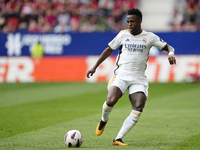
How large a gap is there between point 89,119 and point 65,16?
15598 mm

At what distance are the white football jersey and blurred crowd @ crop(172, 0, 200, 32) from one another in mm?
16231

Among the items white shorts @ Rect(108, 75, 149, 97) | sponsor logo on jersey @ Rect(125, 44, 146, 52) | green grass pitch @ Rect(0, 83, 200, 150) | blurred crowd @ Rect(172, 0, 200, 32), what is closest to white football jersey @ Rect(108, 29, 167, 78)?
sponsor logo on jersey @ Rect(125, 44, 146, 52)

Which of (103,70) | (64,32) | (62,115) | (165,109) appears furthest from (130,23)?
Answer: (64,32)

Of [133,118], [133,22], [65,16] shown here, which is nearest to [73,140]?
[133,118]

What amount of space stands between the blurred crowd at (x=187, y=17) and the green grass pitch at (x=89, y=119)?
6.55 metres

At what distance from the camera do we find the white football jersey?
6719 millimetres

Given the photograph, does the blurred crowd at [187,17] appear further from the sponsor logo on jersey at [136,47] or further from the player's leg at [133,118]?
the player's leg at [133,118]

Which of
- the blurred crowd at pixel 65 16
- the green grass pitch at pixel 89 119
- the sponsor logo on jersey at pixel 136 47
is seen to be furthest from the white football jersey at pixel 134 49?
the blurred crowd at pixel 65 16

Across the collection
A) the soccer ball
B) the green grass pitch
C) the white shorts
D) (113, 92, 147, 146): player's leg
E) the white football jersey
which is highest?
the white football jersey

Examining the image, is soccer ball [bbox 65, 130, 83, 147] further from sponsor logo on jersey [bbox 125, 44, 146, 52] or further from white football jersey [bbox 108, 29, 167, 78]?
sponsor logo on jersey [bbox 125, 44, 146, 52]

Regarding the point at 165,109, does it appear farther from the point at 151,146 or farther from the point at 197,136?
the point at 151,146

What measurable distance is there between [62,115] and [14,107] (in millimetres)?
2242

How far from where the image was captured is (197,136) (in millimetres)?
7332

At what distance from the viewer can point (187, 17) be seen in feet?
75.5
